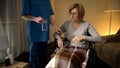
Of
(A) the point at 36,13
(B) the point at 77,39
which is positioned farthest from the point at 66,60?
(A) the point at 36,13

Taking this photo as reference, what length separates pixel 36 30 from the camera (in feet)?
6.08

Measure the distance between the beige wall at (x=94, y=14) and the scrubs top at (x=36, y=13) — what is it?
1905 millimetres

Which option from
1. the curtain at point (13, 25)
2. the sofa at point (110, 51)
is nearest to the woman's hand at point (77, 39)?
the sofa at point (110, 51)

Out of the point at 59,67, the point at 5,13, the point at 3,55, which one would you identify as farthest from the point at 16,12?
the point at 59,67

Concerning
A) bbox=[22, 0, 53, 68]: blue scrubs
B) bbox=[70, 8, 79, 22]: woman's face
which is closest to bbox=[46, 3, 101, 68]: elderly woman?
bbox=[70, 8, 79, 22]: woman's face

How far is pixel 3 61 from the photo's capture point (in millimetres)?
2057

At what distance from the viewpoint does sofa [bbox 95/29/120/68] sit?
2395 mm

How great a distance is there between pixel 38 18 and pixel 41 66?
2.22 feet

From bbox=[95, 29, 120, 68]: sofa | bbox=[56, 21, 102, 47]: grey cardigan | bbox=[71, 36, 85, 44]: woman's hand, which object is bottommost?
bbox=[95, 29, 120, 68]: sofa

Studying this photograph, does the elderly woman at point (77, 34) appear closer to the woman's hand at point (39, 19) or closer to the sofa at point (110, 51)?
the woman's hand at point (39, 19)

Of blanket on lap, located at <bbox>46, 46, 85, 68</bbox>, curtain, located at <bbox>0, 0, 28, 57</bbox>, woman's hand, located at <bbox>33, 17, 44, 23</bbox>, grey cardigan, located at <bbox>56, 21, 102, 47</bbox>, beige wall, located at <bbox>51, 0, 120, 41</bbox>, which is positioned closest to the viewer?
blanket on lap, located at <bbox>46, 46, 85, 68</bbox>

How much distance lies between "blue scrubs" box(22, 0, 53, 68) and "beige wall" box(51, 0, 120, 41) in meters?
1.87

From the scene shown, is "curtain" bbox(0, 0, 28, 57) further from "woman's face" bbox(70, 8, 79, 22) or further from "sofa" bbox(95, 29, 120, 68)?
"sofa" bbox(95, 29, 120, 68)

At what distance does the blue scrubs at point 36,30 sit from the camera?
70.6 inches
